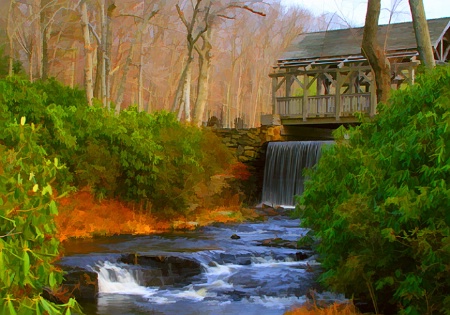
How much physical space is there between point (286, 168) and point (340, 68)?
610 cm

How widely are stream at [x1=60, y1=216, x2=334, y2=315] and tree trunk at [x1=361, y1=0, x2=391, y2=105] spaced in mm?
4337

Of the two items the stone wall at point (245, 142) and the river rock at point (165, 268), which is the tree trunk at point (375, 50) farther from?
the stone wall at point (245, 142)

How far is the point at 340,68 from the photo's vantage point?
30.5 m

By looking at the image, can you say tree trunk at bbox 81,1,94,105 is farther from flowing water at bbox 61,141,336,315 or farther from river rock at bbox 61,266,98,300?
river rock at bbox 61,266,98,300

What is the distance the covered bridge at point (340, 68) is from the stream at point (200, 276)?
1439 centimetres

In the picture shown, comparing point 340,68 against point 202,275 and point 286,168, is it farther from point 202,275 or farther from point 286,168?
point 202,275

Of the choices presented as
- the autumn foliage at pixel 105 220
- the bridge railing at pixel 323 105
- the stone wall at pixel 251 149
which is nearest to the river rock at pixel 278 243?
the autumn foliage at pixel 105 220

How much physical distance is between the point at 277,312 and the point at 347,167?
2454 mm

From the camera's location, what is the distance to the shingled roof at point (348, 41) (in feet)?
101

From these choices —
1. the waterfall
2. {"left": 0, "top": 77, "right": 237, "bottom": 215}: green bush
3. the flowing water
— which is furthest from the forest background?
the flowing water

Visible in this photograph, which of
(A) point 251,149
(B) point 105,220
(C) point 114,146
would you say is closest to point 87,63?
(A) point 251,149

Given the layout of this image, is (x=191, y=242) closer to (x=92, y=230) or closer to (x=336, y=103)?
(x=92, y=230)

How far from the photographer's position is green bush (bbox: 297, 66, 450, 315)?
777cm

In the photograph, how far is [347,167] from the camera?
396 inches
